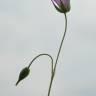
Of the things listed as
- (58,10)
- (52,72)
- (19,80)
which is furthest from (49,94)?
(58,10)

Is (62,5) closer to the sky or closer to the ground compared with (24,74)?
closer to the sky

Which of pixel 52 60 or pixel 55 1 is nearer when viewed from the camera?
pixel 52 60

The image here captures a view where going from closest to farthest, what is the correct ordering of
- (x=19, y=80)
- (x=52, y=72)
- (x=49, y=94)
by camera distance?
(x=49, y=94), (x=52, y=72), (x=19, y=80)

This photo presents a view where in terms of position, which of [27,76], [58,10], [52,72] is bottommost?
[27,76]

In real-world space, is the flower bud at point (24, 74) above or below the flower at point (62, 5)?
below

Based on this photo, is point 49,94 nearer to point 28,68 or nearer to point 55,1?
point 28,68

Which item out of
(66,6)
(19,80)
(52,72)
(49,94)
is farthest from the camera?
(66,6)

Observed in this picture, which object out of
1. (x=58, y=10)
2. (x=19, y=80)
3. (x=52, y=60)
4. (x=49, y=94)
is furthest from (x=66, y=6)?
(x=49, y=94)

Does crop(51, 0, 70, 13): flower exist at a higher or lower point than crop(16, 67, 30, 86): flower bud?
higher

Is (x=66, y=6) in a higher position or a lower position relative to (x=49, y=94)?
higher

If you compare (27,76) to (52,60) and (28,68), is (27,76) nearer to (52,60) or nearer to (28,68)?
(28,68)
